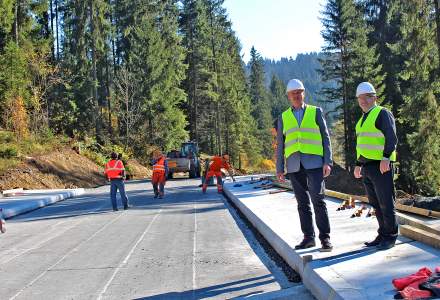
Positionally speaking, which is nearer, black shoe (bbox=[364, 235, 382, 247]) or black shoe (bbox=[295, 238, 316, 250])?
black shoe (bbox=[364, 235, 382, 247])

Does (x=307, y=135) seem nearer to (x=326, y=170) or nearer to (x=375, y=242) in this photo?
(x=326, y=170)

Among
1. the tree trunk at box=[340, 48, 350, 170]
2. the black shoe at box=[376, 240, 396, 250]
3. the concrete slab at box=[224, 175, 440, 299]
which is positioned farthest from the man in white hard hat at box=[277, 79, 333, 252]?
the tree trunk at box=[340, 48, 350, 170]

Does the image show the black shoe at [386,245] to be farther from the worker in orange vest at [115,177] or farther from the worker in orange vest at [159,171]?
the worker in orange vest at [159,171]

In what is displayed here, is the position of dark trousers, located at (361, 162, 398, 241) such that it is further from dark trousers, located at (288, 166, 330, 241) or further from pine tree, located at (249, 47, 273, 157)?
pine tree, located at (249, 47, 273, 157)

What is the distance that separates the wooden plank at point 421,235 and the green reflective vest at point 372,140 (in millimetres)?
1000

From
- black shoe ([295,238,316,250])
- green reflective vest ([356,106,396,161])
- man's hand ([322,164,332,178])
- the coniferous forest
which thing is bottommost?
black shoe ([295,238,316,250])

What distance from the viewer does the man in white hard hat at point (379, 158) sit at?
6535 millimetres

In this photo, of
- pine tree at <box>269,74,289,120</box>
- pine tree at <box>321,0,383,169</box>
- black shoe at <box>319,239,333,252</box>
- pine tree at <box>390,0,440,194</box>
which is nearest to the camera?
black shoe at <box>319,239,333,252</box>

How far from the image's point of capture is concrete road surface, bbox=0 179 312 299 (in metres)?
6.29

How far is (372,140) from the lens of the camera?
6695 millimetres

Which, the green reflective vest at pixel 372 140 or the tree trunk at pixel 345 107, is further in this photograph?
the tree trunk at pixel 345 107

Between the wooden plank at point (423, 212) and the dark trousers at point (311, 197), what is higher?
the dark trousers at point (311, 197)

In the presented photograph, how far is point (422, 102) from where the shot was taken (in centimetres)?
2889

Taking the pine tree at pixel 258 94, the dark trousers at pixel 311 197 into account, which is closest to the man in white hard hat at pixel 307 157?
the dark trousers at pixel 311 197
